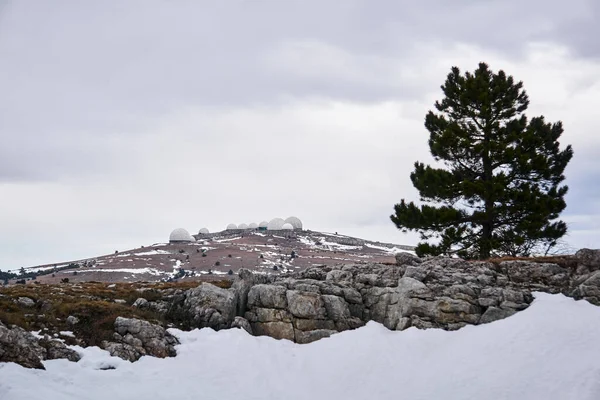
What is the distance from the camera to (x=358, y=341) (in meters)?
21.0

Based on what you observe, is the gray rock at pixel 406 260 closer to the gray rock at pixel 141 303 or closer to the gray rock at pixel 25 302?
the gray rock at pixel 141 303

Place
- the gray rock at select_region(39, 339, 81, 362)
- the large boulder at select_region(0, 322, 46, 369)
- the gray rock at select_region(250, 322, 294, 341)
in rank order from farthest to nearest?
the gray rock at select_region(250, 322, 294, 341), the gray rock at select_region(39, 339, 81, 362), the large boulder at select_region(0, 322, 46, 369)

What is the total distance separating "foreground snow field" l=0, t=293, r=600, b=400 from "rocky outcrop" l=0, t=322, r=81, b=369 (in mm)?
429

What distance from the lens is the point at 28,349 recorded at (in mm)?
15633

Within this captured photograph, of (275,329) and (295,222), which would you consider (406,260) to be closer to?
(275,329)

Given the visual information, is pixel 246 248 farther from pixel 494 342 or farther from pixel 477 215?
pixel 494 342

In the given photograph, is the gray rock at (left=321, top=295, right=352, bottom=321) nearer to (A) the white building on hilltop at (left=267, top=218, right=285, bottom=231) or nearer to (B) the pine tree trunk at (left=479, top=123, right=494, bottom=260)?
(B) the pine tree trunk at (left=479, top=123, right=494, bottom=260)

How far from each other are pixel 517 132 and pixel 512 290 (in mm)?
14771

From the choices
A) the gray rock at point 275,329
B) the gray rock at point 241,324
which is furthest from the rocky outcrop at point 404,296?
the gray rock at point 241,324

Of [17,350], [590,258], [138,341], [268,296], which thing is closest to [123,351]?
[138,341]

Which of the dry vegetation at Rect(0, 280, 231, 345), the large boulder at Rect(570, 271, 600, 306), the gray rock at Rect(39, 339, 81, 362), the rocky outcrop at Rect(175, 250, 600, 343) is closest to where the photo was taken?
the gray rock at Rect(39, 339, 81, 362)

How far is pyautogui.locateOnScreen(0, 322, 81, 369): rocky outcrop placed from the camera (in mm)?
15211

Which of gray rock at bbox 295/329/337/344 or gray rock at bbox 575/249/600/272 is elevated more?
gray rock at bbox 575/249/600/272

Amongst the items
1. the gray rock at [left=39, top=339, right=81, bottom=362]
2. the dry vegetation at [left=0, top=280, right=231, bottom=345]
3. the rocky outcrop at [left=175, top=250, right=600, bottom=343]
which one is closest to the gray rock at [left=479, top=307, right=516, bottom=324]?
the rocky outcrop at [left=175, top=250, right=600, bottom=343]
